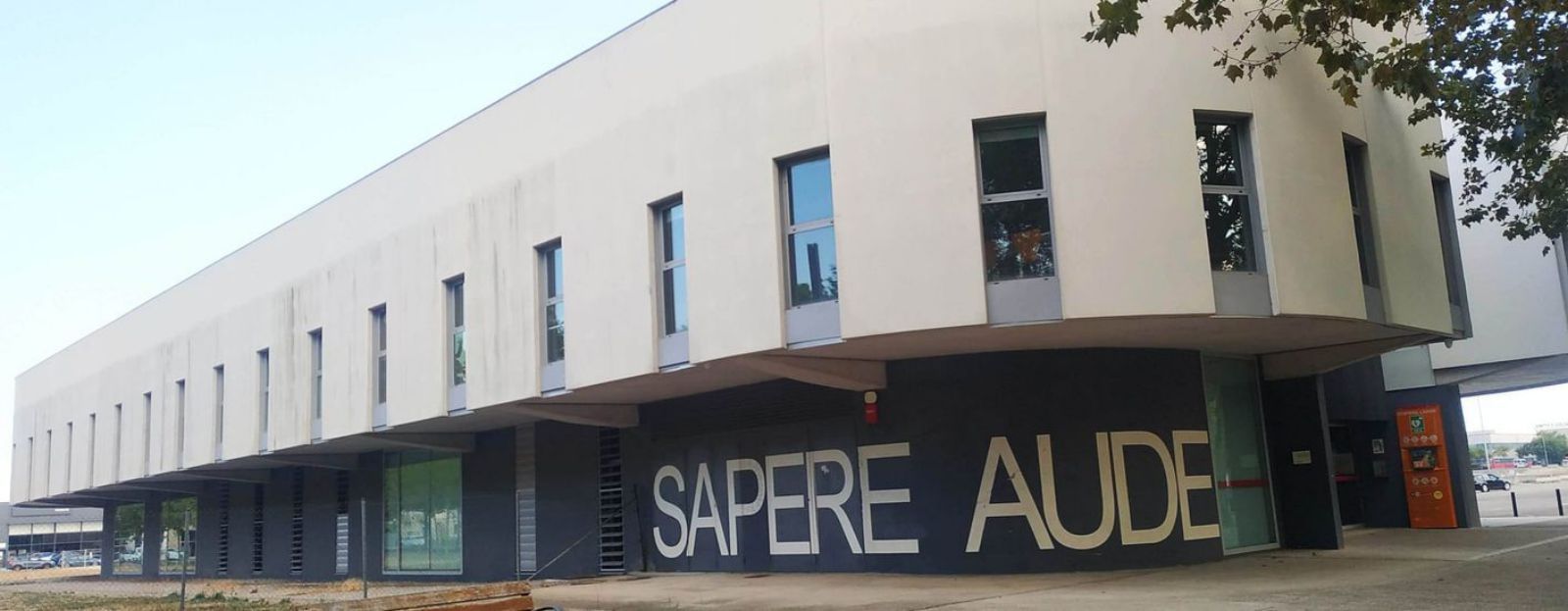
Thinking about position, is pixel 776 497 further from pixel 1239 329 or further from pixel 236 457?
pixel 236 457

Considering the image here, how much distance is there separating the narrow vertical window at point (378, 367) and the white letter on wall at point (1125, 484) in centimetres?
1431

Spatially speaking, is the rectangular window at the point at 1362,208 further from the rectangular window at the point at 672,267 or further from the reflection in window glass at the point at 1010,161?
the rectangular window at the point at 672,267

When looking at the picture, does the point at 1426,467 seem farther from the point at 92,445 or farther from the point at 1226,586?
the point at 92,445

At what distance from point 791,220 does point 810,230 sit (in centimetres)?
Result: 37

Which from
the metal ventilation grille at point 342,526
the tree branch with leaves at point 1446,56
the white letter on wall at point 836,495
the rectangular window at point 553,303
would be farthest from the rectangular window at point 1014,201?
the metal ventilation grille at point 342,526

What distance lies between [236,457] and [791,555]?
56.5 ft

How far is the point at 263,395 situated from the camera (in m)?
28.1

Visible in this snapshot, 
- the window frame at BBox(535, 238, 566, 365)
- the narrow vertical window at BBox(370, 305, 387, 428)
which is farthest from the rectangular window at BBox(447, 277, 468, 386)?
the narrow vertical window at BBox(370, 305, 387, 428)

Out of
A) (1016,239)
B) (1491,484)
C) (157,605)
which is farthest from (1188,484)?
(1491,484)

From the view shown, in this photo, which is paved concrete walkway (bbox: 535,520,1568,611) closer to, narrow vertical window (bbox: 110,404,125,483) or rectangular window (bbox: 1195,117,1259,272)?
rectangular window (bbox: 1195,117,1259,272)

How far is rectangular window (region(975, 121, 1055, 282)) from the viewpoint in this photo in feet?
44.7

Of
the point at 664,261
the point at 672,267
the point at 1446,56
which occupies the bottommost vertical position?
the point at 672,267

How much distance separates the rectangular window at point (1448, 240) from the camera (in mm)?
17672

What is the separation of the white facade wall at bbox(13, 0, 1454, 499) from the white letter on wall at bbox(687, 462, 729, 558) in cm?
277
